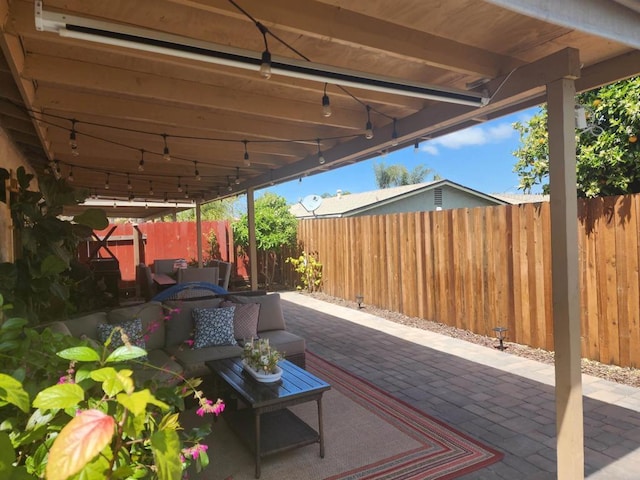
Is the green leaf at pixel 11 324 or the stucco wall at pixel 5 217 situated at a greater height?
the stucco wall at pixel 5 217

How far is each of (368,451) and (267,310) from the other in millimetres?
2210

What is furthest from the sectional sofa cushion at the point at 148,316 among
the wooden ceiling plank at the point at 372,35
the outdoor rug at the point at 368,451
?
the wooden ceiling plank at the point at 372,35

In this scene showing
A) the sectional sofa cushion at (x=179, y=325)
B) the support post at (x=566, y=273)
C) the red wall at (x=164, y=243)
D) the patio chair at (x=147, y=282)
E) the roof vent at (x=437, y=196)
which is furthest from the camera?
the roof vent at (x=437, y=196)

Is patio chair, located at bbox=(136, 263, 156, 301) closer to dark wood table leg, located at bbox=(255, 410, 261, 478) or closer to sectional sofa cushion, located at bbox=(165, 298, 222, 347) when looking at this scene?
sectional sofa cushion, located at bbox=(165, 298, 222, 347)

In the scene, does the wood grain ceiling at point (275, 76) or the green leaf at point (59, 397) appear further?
the wood grain ceiling at point (275, 76)

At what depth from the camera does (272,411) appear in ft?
9.85

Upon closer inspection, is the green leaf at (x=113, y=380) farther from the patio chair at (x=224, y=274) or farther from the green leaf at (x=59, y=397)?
the patio chair at (x=224, y=274)

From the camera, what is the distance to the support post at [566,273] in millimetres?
2459

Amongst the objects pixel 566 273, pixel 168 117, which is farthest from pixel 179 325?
pixel 566 273

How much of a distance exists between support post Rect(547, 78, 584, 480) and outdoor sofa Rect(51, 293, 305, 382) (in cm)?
250

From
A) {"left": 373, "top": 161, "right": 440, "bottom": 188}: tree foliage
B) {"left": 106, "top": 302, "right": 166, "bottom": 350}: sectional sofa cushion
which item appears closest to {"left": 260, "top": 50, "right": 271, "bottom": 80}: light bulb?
{"left": 106, "top": 302, "right": 166, "bottom": 350}: sectional sofa cushion

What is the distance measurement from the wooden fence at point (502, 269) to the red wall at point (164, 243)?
547 centimetres

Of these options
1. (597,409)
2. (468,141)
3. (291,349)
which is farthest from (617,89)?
(468,141)

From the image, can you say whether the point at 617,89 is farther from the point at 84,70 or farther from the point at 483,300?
the point at 84,70
